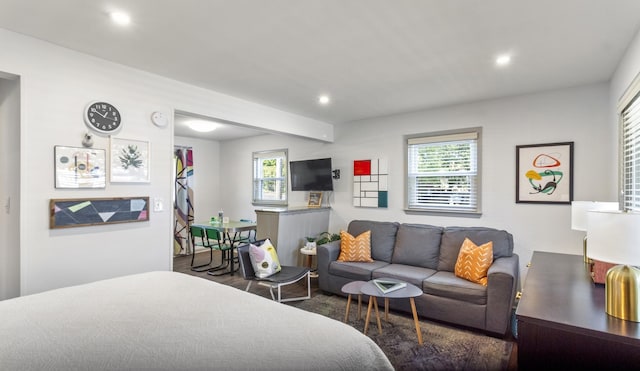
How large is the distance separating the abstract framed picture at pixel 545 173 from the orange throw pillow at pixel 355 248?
1854mm

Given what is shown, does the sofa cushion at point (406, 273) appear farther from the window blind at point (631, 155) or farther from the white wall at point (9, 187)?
the white wall at point (9, 187)

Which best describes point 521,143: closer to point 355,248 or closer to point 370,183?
point 370,183

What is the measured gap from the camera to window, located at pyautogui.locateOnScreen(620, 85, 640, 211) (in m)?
2.31

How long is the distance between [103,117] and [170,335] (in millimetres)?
2173

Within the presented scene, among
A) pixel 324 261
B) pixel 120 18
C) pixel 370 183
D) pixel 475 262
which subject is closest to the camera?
pixel 120 18

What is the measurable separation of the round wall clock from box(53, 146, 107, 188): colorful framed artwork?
0.62 ft

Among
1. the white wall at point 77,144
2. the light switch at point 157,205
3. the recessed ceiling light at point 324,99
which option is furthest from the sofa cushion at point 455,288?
the light switch at point 157,205

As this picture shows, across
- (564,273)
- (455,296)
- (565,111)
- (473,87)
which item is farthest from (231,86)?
(565,111)

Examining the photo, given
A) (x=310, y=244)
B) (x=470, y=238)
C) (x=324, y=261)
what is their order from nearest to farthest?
(x=470, y=238)
(x=324, y=261)
(x=310, y=244)

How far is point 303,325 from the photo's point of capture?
1.42 meters

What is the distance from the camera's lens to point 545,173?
360cm

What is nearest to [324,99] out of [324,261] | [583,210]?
[324,261]

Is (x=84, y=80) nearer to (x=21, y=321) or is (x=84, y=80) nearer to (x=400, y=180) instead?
(x=21, y=321)

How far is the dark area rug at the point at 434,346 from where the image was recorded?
2.47m
